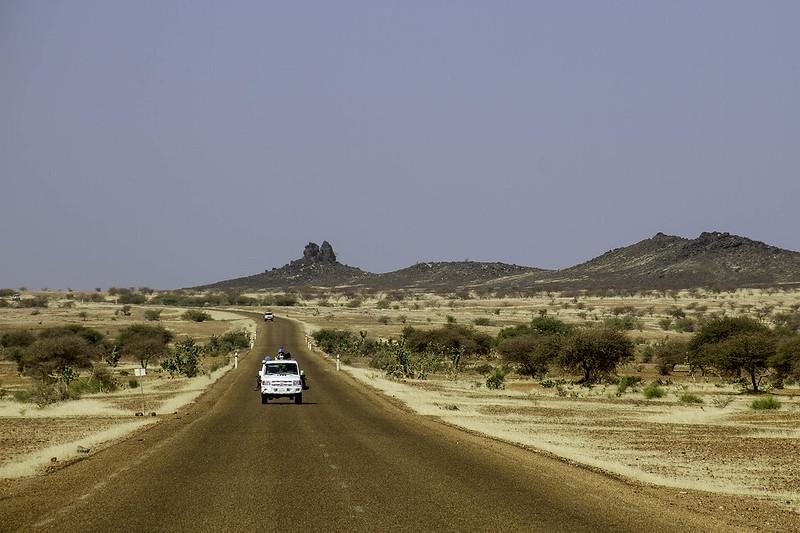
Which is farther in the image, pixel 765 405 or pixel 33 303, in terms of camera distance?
pixel 33 303

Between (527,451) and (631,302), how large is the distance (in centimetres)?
16036

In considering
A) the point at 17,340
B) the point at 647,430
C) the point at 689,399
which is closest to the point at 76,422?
the point at 647,430

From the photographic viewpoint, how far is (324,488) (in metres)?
16.6

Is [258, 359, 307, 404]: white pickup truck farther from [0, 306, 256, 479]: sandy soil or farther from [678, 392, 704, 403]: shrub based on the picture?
[678, 392, 704, 403]: shrub

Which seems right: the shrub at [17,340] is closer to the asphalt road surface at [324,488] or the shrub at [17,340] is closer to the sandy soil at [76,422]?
the sandy soil at [76,422]

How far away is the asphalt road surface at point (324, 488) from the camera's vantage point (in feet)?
45.1

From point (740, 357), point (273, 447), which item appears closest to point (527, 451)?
point (273, 447)

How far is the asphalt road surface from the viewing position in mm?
13734

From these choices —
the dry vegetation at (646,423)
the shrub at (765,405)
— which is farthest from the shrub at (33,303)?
the shrub at (765,405)

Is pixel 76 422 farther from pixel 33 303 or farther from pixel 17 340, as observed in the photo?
pixel 33 303

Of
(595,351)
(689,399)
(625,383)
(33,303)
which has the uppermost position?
(33,303)

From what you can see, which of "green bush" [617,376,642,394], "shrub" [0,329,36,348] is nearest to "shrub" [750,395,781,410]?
"green bush" [617,376,642,394]

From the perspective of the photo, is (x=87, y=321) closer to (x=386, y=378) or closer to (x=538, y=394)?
(x=386, y=378)

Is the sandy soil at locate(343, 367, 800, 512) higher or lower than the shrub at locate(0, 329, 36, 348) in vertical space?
lower
